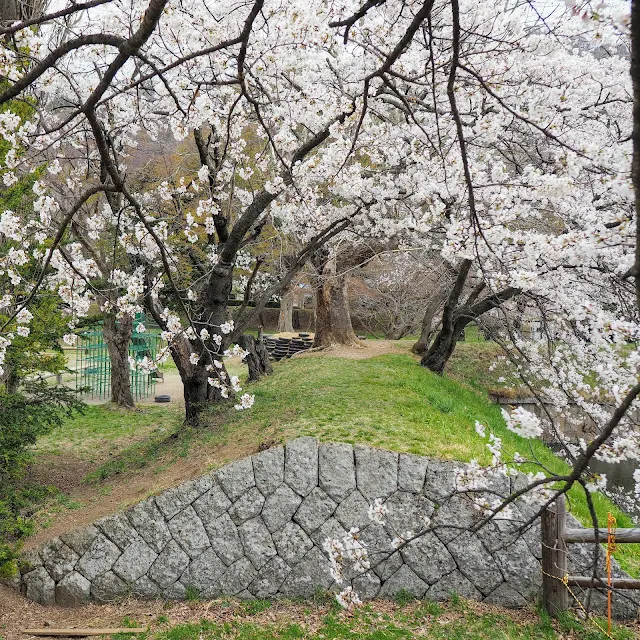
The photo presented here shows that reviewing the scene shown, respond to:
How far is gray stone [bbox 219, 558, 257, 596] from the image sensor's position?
509 centimetres

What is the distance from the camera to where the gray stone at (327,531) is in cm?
511

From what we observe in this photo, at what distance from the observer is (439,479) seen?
516 centimetres

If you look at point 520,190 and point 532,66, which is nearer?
point 520,190

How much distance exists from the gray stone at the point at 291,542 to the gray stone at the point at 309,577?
2.1 inches

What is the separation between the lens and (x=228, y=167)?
827 cm

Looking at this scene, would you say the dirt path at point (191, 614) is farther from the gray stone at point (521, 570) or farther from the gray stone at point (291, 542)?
the gray stone at point (291, 542)

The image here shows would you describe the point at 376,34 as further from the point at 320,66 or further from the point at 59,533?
the point at 59,533

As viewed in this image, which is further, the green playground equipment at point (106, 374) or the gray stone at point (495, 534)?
the green playground equipment at point (106, 374)

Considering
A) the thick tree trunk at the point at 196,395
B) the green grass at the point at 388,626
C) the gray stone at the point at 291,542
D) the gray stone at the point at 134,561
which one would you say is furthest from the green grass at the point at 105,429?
the green grass at the point at 388,626

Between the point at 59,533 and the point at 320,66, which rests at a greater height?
the point at 320,66

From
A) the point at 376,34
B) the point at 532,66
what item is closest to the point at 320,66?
the point at 376,34

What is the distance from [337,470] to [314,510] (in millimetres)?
395

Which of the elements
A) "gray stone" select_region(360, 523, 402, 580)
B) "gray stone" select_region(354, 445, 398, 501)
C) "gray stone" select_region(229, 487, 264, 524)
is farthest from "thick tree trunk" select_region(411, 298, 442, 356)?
"gray stone" select_region(229, 487, 264, 524)

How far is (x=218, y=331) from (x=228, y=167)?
244cm
